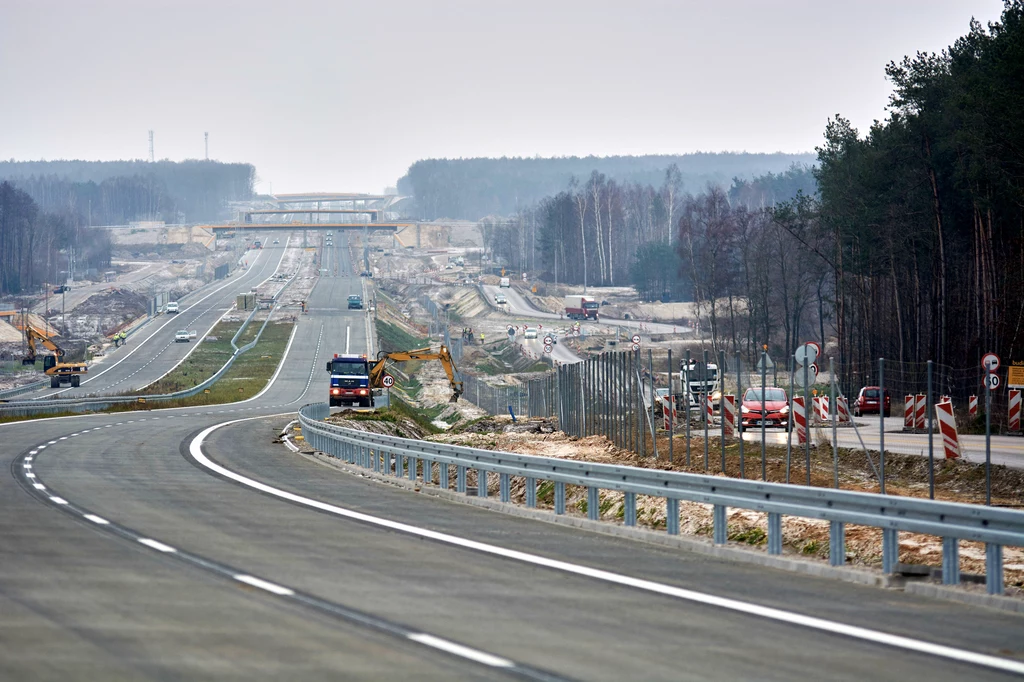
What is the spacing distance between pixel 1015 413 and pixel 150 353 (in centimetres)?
8505

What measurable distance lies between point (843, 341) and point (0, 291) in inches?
5368

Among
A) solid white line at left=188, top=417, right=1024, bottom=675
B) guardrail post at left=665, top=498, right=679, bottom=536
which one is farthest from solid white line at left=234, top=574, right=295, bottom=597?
guardrail post at left=665, top=498, right=679, bottom=536

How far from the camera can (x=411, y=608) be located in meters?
10.9

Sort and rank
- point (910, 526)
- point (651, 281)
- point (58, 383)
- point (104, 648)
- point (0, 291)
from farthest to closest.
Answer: point (0, 291)
point (651, 281)
point (58, 383)
point (910, 526)
point (104, 648)

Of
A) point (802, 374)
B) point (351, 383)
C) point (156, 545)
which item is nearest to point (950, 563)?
point (156, 545)

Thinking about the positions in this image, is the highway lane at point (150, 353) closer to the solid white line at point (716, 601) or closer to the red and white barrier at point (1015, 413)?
the red and white barrier at point (1015, 413)

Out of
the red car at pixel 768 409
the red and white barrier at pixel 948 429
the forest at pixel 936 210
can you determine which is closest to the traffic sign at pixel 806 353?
the red and white barrier at pixel 948 429

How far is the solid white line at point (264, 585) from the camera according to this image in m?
11.6

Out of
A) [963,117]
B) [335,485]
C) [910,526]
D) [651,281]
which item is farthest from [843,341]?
[651,281]

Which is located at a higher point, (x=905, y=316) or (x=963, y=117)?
(x=963, y=117)

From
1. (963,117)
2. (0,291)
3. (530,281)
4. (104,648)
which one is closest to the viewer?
(104,648)

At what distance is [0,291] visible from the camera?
181 metres

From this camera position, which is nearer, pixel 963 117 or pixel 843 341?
pixel 963 117

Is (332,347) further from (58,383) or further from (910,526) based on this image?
(910,526)
